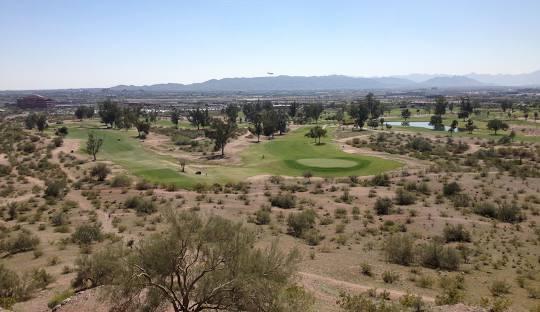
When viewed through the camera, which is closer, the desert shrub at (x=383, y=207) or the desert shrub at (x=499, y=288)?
the desert shrub at (x=499, y=288)

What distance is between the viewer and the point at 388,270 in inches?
877

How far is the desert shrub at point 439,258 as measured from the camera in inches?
907

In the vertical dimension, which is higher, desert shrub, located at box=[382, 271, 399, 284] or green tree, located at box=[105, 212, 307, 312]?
green tree, located at box=[105, 212, 307, 312]

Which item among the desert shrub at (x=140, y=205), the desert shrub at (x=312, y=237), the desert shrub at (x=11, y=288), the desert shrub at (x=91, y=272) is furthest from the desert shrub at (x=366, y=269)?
the desert shrub at (x=140, y=205)

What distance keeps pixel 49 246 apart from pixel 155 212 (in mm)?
10136

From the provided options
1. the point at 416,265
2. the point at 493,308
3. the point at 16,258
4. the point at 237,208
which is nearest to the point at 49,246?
the point at 16,258

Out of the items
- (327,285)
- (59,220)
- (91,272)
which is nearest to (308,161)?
(59,220)

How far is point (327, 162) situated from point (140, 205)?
1350 inches

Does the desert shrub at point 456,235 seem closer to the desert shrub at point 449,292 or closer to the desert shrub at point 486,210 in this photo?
the desert shrub at point 486,210

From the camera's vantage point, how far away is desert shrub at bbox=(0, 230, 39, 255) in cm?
2492

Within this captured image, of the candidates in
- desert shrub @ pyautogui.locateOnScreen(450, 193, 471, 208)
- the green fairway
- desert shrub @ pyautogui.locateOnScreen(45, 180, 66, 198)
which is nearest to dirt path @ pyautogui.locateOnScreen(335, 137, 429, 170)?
the green fairway

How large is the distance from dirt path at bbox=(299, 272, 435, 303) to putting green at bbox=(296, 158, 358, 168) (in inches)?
1607

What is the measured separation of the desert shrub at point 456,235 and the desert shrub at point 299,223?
9.11m

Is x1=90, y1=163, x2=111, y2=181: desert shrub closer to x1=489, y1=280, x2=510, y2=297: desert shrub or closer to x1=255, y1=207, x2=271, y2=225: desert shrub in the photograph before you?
x1=255, y1=207, x2=271, y2=225: desert shrub
